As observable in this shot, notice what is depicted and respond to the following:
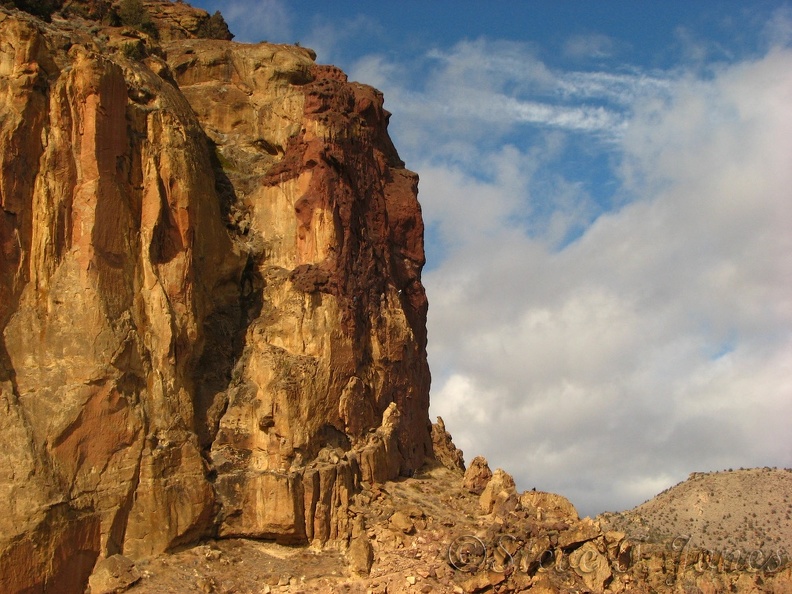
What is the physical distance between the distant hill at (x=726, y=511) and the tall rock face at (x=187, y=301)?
19451 mm

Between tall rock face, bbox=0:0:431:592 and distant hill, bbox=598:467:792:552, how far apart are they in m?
19.5

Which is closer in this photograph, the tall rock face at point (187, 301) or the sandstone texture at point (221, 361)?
the tall rock face at point (187, 301)

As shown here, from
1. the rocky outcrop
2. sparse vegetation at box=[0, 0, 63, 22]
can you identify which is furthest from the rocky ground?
sparse vegetation at box=[0, 0, 63, 22]

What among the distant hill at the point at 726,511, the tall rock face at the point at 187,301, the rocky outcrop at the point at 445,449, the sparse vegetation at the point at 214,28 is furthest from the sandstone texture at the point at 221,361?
the distant hill at the point at 726,511

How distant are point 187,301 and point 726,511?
34109 millimetres

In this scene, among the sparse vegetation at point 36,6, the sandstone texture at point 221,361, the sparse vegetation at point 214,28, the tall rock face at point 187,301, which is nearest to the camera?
the tall rock face at point 187,301

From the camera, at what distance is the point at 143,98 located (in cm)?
3145

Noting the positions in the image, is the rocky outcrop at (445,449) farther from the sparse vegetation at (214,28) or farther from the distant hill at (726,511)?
the sparse vegetation at (214,28)

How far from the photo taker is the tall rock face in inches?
1034

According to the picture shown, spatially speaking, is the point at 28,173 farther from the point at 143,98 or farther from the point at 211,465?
the point at 211,465

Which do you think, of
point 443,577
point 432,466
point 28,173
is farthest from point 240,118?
point 443,577

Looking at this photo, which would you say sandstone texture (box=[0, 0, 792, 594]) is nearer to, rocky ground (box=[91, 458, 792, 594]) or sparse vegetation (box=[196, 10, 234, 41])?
rocky ground (box=[91, 458, 792, 594])

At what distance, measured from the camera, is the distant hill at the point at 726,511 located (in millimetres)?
50812

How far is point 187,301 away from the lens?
30.1 meters
